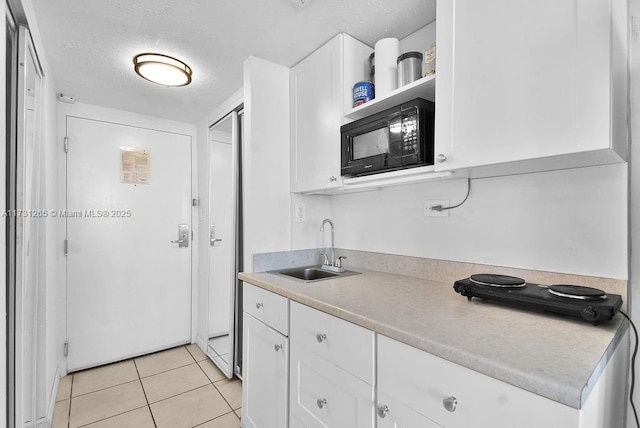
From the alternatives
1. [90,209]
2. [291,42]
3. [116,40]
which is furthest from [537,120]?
[90,209]

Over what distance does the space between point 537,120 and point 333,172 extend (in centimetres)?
99

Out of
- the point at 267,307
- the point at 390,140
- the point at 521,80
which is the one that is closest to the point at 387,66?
the point at 390,140

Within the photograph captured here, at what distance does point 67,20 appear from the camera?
1551 millimetres

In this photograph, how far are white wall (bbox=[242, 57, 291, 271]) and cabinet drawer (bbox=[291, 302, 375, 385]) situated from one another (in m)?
0.67

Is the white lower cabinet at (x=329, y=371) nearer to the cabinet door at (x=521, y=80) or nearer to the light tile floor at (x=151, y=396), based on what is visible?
the cabinet door at (x=521, y=80)

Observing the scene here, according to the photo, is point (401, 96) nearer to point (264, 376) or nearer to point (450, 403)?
point (450, 403)

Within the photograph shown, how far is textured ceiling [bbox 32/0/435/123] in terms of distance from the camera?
1466 millimetres

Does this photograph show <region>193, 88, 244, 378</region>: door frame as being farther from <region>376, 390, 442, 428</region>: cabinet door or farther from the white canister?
<region>376, 390, 442, 428</region>: cabinet door

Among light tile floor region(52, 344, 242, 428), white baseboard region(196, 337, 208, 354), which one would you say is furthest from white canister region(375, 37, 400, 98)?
white baseboard region(196, 337, 208, 354)

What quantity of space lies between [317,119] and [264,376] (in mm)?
1462

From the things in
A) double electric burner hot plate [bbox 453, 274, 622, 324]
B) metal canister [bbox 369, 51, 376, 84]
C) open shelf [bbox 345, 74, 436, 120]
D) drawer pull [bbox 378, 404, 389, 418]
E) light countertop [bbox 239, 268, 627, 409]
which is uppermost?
→ metal canister [bbox 369, 51, 376, 84]

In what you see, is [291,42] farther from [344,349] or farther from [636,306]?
[636,306]

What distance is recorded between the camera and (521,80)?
1011mm

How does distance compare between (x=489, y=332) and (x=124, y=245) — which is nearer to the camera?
(x=489, y=332)
